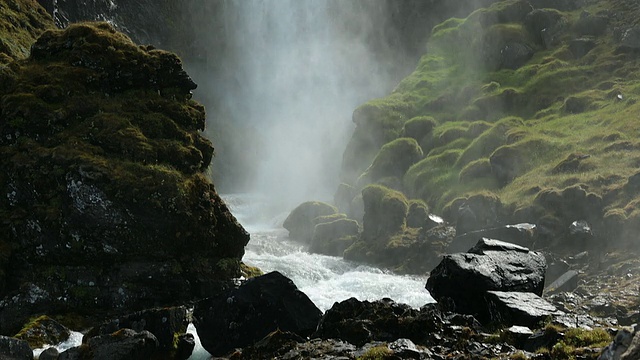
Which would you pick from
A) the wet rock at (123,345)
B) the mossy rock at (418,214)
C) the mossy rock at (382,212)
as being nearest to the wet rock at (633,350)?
the wet rock at (123,345)

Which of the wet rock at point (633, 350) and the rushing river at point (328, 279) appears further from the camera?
the rushing river at point (328, 279)

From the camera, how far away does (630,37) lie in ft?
257

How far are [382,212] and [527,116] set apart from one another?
26315 millimetres

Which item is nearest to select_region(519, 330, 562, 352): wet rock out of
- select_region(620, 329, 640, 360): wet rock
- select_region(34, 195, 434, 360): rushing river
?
select_region(620, 329, 640, 360): wet rock

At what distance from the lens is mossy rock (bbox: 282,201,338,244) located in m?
71.3

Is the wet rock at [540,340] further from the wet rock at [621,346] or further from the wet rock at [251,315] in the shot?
the wet rock at [251,315]

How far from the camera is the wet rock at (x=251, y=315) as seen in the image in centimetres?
2509

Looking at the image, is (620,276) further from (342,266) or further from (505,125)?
(505,125)

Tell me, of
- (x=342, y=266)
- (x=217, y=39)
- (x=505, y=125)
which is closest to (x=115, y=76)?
(x=342, y=266)

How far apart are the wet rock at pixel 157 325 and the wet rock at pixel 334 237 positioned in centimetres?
3951

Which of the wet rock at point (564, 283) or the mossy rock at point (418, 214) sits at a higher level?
the mossy rock at point (418, 214)

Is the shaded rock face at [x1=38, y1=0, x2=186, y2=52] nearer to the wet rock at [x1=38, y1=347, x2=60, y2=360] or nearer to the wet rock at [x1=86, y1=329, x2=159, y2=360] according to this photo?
the wet rock at [x1=38, y1=347, x2=60, y2=360]

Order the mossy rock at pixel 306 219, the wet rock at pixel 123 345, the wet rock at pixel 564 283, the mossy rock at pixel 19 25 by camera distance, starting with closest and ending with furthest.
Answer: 1. the wet rock at pixel 123 345
2. the wet rock at pixel 564 283
3. the mossy rock at pixel 19 25
4. the mossy rock at pixel 306 219

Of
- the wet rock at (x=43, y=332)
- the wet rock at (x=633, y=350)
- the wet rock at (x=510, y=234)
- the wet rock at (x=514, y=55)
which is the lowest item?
the wet rock at (x=633, y=350)
